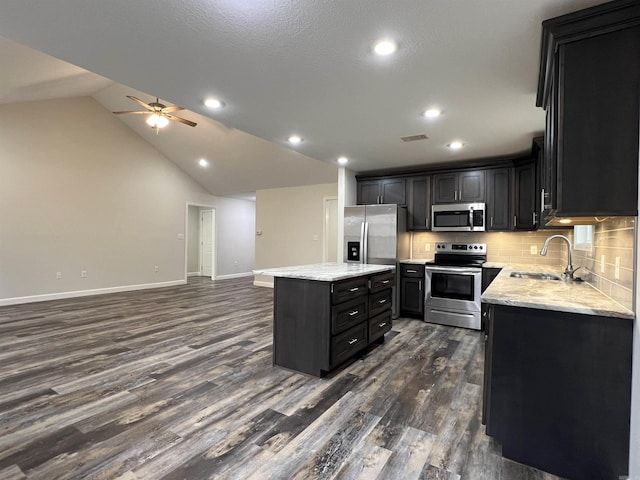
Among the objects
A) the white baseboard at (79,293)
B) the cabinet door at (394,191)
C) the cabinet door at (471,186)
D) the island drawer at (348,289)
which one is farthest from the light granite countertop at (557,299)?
the white baseboard at (79,293)

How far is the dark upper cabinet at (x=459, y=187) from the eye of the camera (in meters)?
4.71

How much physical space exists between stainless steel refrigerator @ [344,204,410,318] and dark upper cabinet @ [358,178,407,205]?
307mm

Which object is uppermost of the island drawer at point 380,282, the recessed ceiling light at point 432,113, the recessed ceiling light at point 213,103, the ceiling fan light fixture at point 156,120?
the ceiling fan light fixture at point 156,120

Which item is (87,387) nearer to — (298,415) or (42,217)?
(298,415)

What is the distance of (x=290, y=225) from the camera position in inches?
309

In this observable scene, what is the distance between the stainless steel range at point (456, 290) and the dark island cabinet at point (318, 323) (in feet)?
5.83

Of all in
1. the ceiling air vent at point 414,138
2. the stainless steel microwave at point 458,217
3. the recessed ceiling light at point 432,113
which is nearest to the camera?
the recessed ceiling light at point 432,113

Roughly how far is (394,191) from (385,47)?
11.5 ft

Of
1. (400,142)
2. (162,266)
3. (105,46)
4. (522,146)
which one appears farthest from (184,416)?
(162,266)

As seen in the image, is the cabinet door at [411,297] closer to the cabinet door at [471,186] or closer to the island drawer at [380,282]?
the island drawer at [380,282]

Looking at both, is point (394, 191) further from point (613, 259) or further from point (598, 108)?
point (598, 108)

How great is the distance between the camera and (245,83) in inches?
97.6

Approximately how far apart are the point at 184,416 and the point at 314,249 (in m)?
5.43

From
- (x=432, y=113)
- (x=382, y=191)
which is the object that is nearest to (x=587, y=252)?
(x=432, y=113)
